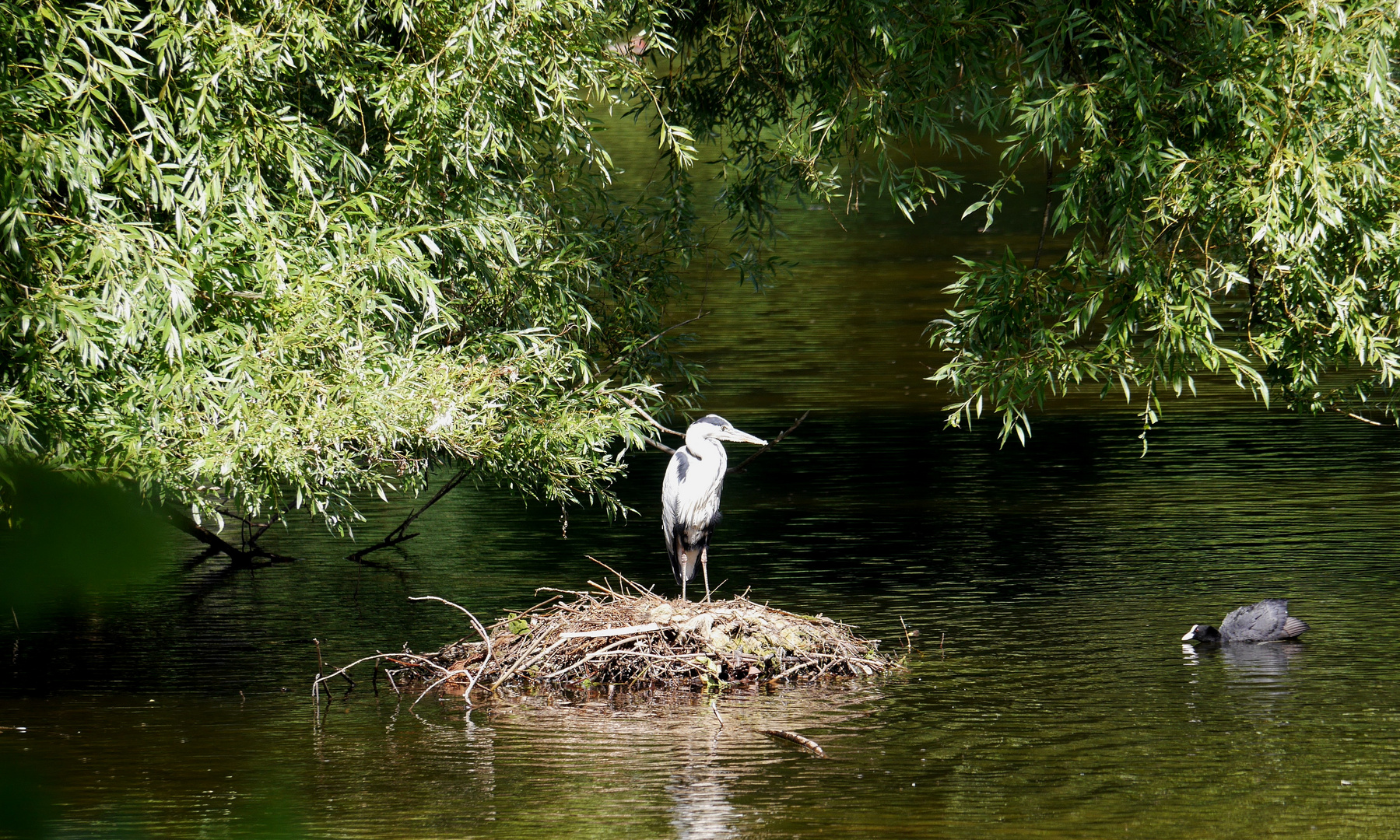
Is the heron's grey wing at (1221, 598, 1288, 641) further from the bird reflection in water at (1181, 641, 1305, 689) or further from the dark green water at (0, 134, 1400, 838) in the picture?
the dark green water at (0, 134, 1400, 838)

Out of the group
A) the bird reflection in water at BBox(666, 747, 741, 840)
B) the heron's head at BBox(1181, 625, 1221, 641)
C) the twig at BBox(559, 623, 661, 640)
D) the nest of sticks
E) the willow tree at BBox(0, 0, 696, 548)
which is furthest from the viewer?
the heron's head at BBox(1181, 625, 1221, 641)

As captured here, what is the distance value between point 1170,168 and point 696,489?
3.36 metres

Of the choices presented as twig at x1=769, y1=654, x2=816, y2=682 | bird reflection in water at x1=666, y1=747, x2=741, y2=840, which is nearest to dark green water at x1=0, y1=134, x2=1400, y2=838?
bird reflection in water at x1=666, y1=747, x2=741, y2=840

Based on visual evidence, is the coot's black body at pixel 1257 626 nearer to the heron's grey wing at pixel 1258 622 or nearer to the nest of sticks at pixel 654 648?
the heron's grey wing at pixel 1258 622

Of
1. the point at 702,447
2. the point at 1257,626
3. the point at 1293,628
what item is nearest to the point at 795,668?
the point at 702,447

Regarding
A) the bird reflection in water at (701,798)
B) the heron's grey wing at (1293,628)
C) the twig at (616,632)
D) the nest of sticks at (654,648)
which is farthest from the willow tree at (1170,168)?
the bird reflection in water at (701,798)

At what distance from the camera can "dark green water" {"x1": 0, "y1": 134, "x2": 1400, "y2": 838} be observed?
7457mm

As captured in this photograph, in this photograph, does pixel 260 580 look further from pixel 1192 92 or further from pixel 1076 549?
pixel 1192 92

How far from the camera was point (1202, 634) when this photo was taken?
10.5m

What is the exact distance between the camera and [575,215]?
1216 cm

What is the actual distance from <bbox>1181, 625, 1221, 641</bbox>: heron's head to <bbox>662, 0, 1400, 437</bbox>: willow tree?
1.50 m

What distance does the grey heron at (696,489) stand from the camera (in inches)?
411

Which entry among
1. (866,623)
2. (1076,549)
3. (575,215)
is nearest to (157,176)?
(575,215)

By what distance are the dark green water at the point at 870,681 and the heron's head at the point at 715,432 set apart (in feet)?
5.46
